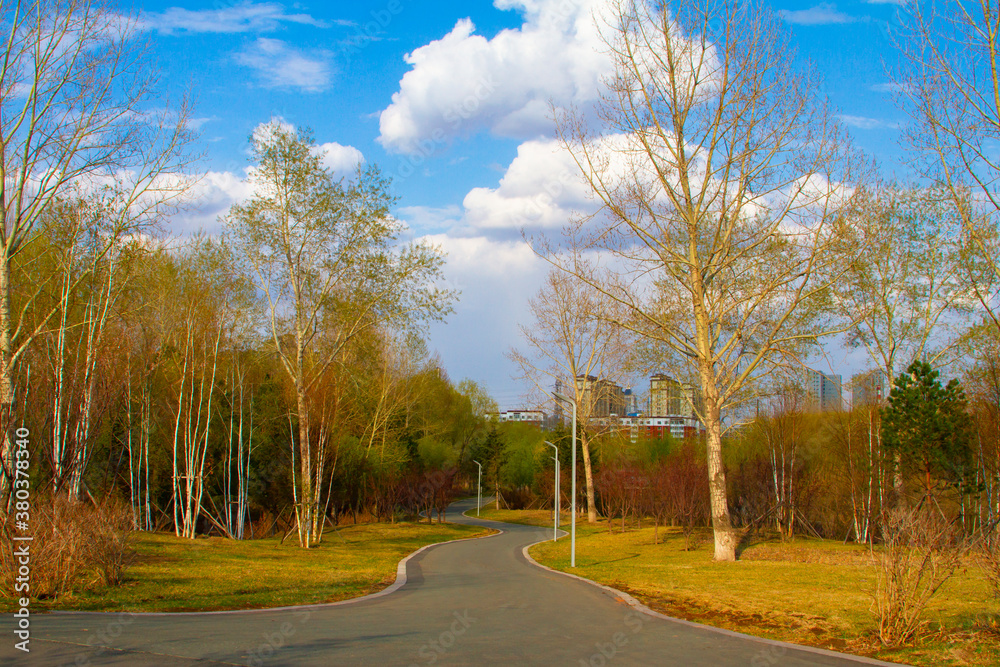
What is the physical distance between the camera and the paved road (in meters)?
6.49

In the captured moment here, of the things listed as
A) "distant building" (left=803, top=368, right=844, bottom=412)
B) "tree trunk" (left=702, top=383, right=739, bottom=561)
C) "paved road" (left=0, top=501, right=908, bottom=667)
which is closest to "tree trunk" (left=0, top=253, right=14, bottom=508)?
"paved road" (left=0, top=501, right=908, bottom=667)

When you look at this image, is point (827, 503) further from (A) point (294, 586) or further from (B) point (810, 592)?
(A) point (294, 586)

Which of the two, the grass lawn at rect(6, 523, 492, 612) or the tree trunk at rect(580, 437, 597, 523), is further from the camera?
the tree trunk at rect(580, 437, 597, 523)

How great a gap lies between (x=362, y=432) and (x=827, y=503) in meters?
26.4

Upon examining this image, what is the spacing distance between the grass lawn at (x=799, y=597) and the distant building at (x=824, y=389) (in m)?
4.67

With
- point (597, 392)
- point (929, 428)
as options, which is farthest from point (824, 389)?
point (597, 392)

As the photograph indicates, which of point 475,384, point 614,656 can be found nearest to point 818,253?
point 614,656

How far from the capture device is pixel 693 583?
13.5m

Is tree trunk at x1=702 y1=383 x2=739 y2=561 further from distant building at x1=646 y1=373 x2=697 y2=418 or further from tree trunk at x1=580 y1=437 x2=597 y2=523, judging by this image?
tree trunk at x1=580 y1=437 x2=597 y2=523

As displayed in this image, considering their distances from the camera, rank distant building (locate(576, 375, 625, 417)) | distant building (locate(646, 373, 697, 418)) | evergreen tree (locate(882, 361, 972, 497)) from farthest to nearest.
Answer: distant building (locate(576, 375, 625, 417))
distant building (locate(646, 373, 697, 418))
evergreen tree (locate(882, 361, 972, 497))

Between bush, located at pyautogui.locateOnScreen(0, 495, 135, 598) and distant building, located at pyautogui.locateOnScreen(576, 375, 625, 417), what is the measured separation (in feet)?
95.5

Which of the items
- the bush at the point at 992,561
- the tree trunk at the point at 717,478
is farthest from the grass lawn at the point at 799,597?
the tree trunk at the point at 717,478

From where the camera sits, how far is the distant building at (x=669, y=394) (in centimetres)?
2208

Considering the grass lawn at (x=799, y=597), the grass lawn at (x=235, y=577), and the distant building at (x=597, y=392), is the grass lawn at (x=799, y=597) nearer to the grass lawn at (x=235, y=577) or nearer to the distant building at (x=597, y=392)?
the grass lawn at (x=235, y=577)
